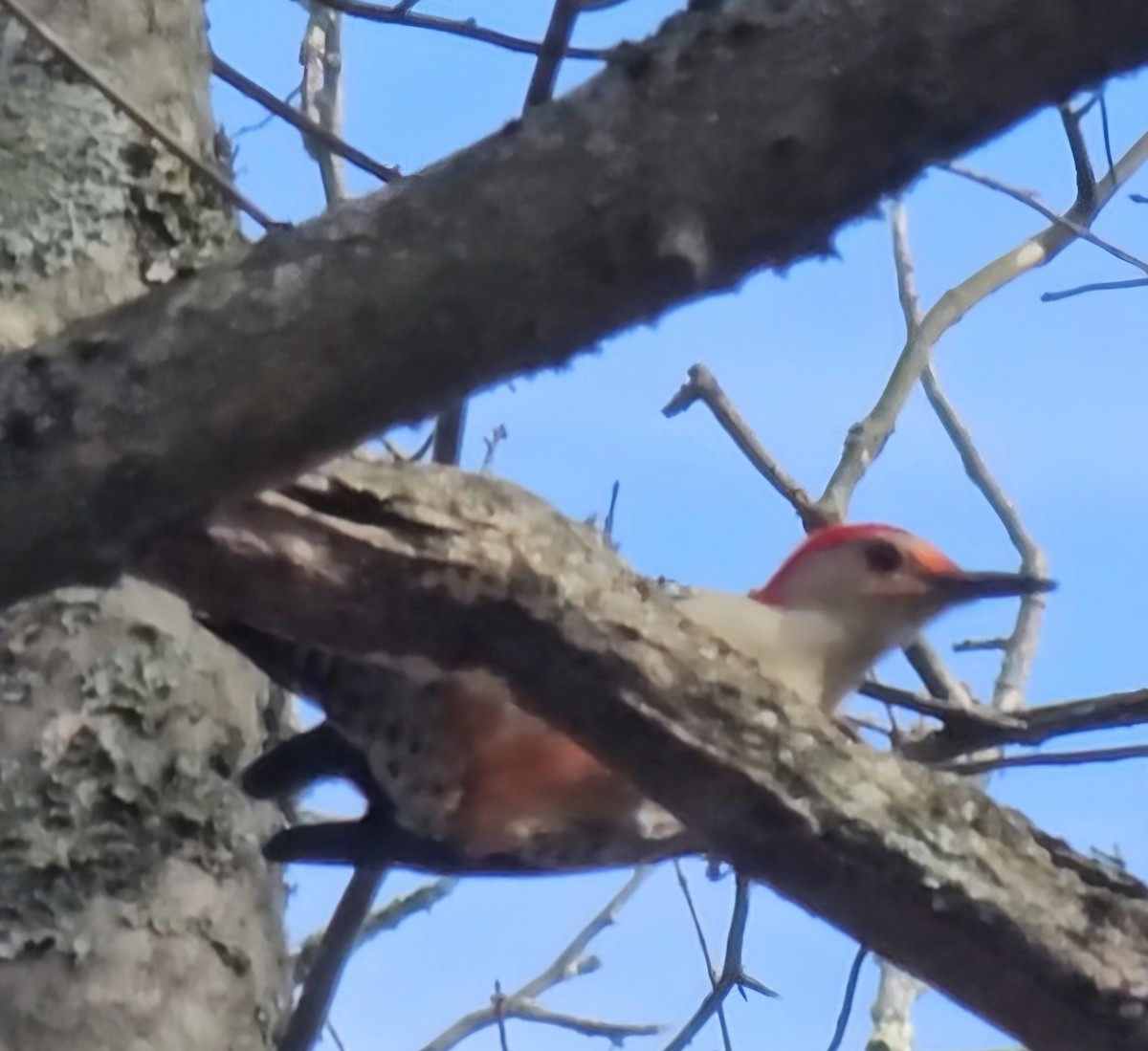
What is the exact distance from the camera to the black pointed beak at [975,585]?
232 cm

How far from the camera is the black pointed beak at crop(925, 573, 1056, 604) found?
2.32 m

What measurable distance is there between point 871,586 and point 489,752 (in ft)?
2.13

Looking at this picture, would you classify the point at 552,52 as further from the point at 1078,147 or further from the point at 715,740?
the point at 1078,147

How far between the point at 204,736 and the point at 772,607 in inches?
29.4

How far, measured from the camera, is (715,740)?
1438mm

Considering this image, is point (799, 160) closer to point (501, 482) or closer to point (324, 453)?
Result: point (324, 453)

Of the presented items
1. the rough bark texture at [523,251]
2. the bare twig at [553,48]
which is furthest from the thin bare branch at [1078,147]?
the rough bark texture at [523,251]

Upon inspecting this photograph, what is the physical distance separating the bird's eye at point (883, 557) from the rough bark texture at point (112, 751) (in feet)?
2.67

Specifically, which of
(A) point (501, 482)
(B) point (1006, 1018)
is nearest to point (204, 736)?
(A) point (501, 482)

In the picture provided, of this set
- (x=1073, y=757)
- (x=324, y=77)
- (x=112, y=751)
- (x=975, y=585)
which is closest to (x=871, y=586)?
(x=975, y=585)

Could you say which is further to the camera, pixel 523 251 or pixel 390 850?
pixel 390 850

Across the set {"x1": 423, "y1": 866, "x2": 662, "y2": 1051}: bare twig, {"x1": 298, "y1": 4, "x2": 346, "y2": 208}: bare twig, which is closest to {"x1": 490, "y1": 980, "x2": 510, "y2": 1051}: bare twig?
{"x1": 423, "y1": 866, "x2": 662, "y2": 1051}: bare twig

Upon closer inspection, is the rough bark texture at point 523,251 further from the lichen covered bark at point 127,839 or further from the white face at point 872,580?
the white face at point 872,580

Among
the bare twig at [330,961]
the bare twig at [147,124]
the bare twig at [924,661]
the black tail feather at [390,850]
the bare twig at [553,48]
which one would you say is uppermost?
the bare twig at [924,661]
